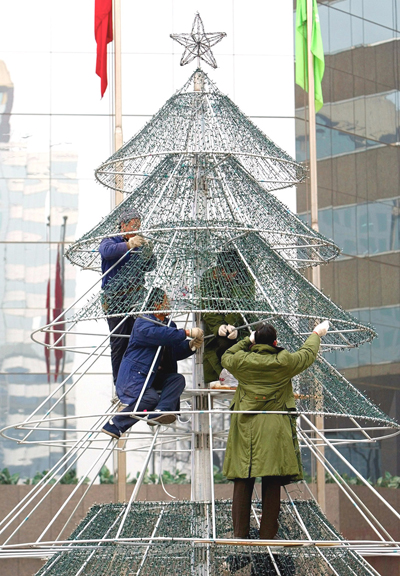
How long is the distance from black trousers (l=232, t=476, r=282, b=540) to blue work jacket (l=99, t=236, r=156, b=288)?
1996 mm

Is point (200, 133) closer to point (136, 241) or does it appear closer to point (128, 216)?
point (128, 216)

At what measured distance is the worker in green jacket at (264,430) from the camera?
765 centimetres

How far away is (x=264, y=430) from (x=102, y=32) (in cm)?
962

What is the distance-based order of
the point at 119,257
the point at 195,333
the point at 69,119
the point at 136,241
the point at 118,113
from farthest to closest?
the point at 69,119
the point at 118,113
the point at 119,257
the point at 136,241
the point at 195,333

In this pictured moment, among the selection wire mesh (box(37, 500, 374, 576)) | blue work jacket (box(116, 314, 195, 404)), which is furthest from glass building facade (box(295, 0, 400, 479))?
blue work jacket (box(116, 314, 195, 404))

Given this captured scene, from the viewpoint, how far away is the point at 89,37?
18016 mm

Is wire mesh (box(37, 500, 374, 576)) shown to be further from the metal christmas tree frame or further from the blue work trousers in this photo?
the blue work trousers

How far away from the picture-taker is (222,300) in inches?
328

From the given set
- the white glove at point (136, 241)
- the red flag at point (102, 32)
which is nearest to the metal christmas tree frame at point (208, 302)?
the white glove at point (136, 241)

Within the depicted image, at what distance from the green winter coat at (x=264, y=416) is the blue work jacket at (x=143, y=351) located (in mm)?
729

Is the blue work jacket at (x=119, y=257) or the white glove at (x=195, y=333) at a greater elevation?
the blue work jacket at (x=119, y=257)

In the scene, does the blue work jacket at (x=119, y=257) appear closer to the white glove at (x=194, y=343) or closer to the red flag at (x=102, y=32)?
the white glove at (x=194, y=343)

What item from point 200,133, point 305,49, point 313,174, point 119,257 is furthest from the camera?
point 305,49

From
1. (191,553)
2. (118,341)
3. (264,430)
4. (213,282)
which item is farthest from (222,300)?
(191,553)
